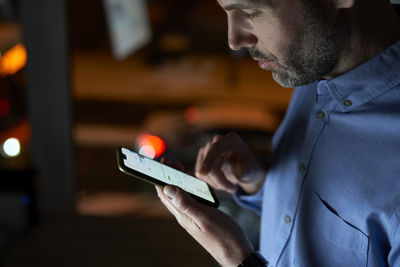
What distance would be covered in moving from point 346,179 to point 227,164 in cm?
28

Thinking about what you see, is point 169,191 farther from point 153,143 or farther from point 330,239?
point 153,143

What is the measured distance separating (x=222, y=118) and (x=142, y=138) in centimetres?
53

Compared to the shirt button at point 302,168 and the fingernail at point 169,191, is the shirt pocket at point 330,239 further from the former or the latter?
the fingernail at point 169,191

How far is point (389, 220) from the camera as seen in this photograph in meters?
0.67

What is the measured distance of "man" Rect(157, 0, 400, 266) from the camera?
0.71m

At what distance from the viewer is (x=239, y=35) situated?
774 millimetres

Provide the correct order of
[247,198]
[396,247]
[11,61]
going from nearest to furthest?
[396,247], [247,198], [11,61]

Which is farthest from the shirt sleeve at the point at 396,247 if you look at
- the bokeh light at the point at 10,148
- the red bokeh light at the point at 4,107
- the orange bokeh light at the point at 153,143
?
the red bokeh light at the point at 4,107

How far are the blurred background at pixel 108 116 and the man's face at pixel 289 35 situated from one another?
0.58 metres

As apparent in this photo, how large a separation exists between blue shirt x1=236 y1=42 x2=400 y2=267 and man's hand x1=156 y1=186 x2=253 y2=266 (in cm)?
12

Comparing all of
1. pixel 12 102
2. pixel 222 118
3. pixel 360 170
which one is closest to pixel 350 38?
pixel 360 170

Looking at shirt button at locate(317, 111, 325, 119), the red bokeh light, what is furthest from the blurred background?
shirt button at locate(317, 111, 325, 119)

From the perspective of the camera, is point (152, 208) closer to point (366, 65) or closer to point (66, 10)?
point (66, 10)

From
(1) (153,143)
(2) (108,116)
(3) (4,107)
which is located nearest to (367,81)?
(1) (153,143)
